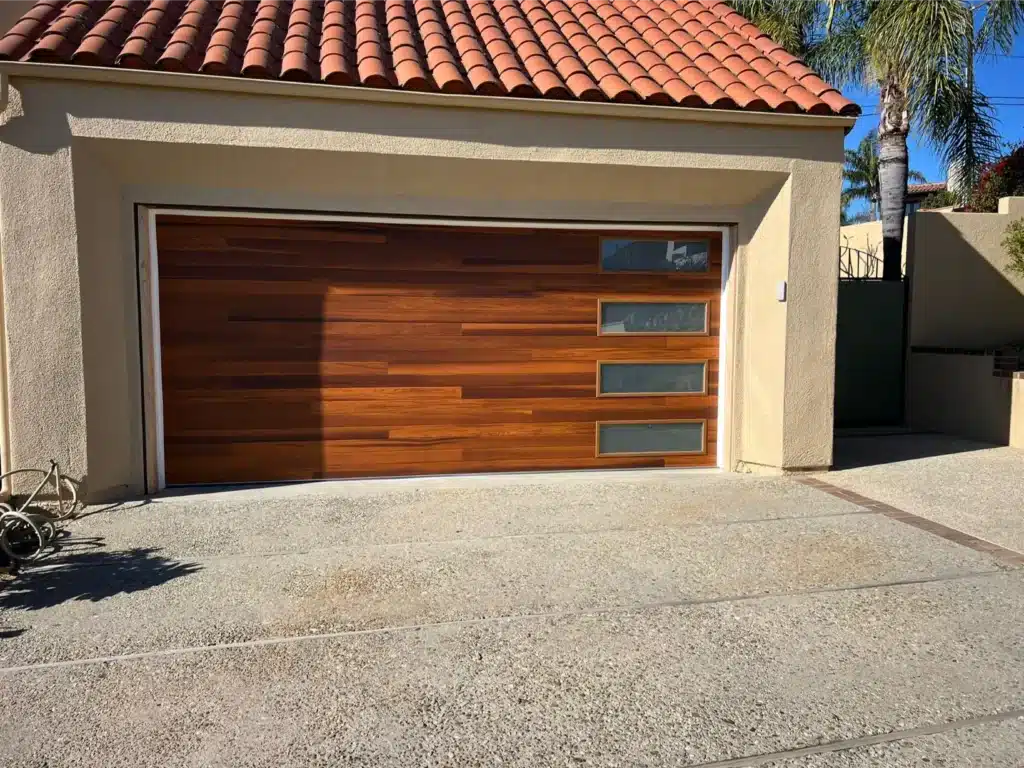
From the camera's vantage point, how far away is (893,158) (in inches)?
471

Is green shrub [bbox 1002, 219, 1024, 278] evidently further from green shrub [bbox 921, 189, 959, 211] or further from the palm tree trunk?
green shrub [bbox 921, 189, 959, 211]

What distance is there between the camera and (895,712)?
9.61 ft

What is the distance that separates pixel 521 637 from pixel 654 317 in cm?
429

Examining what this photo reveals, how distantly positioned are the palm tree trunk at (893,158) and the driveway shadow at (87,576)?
1030cm

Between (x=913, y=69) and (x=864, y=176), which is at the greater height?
(x=864, y=176)

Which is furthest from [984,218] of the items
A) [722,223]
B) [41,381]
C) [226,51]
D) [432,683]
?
[41,381]

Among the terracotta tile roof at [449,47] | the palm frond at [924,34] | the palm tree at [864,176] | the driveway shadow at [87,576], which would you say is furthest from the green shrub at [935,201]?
the driveway shadow at [87,576]

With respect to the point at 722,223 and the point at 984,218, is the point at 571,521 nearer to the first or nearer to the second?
the point at 722,223

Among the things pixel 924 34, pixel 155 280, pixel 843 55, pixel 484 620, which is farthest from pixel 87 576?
pixel 843 55

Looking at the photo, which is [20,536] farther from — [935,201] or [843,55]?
[935,201]

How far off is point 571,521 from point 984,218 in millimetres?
7540

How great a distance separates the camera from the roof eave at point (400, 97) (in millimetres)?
5523

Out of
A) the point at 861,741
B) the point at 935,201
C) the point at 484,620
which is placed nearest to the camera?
the point at 861,741

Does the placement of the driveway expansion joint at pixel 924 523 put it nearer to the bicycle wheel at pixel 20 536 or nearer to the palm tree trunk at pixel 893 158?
Answer: the bicycle wheel at pixel 20 536
